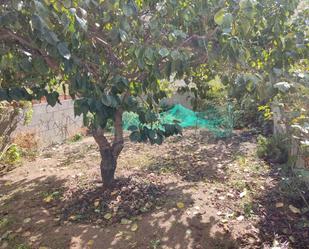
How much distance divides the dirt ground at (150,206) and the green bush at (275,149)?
0.18 m

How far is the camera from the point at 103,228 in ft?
10.7

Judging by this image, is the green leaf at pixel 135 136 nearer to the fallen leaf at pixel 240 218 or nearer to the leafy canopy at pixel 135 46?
the leafy canopy at pixel 135 46

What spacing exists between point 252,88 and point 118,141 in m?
1.72

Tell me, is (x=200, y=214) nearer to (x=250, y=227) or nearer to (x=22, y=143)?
(x=250, y=227)

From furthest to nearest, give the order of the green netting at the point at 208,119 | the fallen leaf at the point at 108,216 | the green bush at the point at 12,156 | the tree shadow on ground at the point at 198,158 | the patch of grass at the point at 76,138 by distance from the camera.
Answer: the patch of grass at the point at 76,138 → the green netting at the point at 208,119 → the green bush at the point at 12,156 → the tree shadow on ground at the point at 198,158 → the fallen leaf at the point at 108,216

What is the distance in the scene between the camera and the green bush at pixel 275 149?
4840 millimetres

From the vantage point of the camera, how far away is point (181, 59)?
2379mm

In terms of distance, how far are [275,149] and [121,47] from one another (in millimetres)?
2924

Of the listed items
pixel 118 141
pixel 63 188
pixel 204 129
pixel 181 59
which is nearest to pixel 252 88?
pixel 181 59

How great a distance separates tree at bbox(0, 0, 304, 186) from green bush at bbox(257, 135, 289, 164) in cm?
204

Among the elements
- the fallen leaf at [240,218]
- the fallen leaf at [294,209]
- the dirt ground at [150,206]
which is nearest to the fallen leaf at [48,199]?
the dirt ground at [150,206]

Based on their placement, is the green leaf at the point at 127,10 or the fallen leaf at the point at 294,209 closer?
the green leaf at the point at 127,10

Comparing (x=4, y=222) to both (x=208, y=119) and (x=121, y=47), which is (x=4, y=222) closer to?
(x=121, y=47)

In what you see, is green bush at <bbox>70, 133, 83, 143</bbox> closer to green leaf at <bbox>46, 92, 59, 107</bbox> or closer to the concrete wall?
the concrete wall
